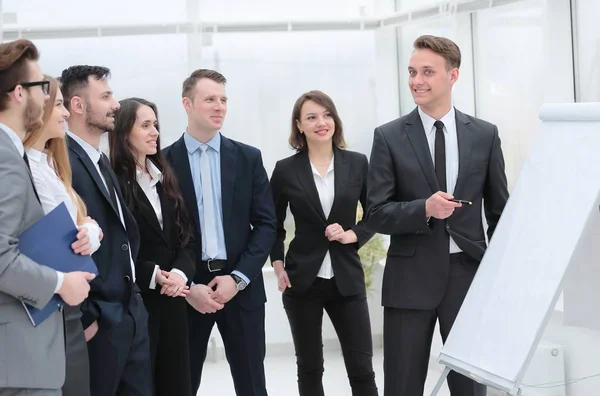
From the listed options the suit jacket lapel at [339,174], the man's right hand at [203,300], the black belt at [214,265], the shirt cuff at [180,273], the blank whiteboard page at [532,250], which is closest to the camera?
the blank whiteboard page at [532,250]

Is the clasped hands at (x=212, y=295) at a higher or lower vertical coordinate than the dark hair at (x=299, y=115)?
lower

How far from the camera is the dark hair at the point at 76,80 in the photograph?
3.25 meters

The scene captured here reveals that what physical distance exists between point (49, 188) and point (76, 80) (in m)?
0.73

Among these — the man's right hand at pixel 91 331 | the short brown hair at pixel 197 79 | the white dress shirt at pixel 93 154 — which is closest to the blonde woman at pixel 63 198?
the man's right hand at pixel 91 331

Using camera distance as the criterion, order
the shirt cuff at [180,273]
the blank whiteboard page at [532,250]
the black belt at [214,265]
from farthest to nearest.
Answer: the black belt at [214,265] → the shirt cuff at [180,273] → the blank whiteboard page at [532,250]

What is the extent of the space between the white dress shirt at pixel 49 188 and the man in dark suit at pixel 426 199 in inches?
46.1

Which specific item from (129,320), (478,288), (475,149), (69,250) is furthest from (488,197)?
(69,250)

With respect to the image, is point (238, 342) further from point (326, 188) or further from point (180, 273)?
point (326, 188)

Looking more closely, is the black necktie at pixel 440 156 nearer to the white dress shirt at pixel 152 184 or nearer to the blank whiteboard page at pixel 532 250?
the blank whiteboard page at pixel 532 250

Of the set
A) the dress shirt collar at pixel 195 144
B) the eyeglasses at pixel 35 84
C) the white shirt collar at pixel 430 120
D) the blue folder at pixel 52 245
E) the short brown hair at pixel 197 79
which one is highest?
the short brown hair at pixel 197 79

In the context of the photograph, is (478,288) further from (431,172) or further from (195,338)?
(195,338)

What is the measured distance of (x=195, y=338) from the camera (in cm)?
375

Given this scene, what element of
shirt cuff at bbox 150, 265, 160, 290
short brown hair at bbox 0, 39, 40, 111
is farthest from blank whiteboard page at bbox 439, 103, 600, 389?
short brown hair at bbox 0, 39, 40, 111

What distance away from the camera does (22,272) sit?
89.7 inches
